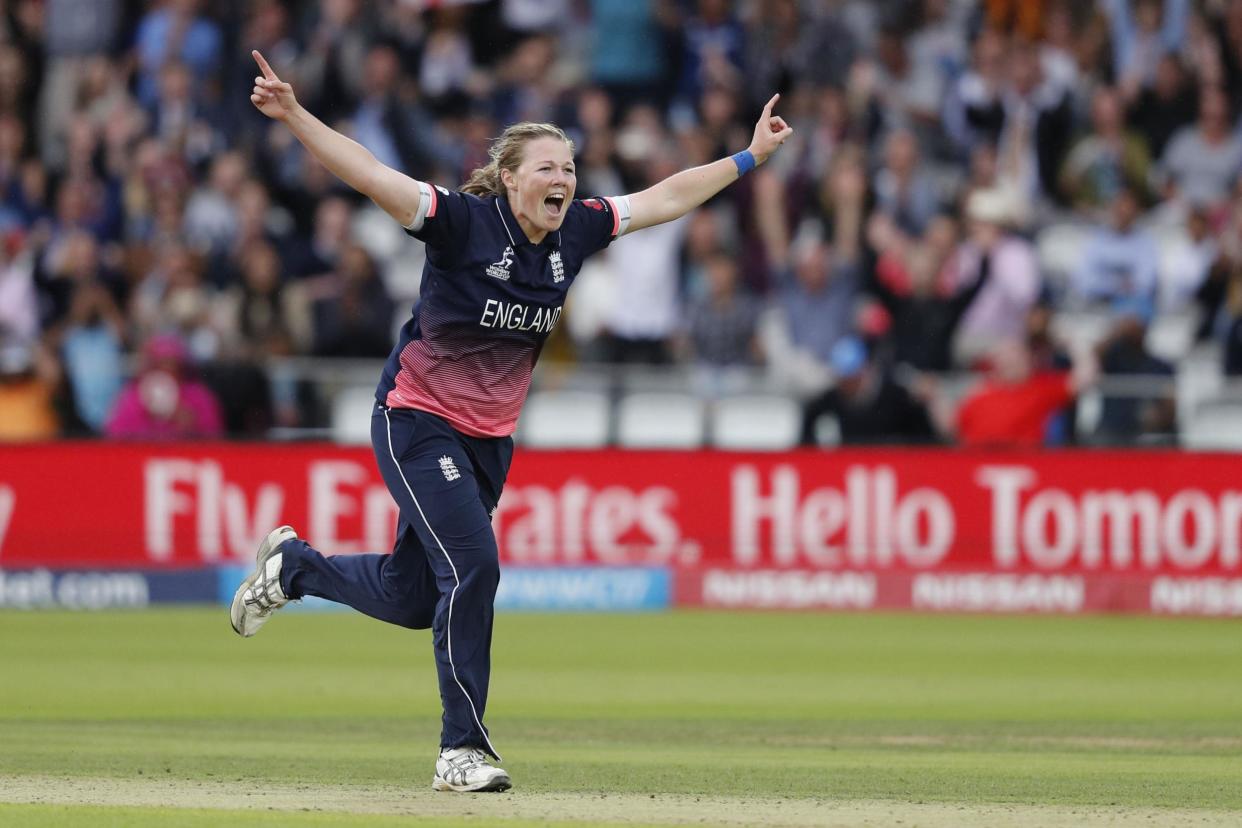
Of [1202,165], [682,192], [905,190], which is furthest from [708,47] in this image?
[682,192]

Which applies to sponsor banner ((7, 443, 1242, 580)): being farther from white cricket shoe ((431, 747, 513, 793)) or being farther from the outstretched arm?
white cricket shoe ((431, 747, 513, 793))

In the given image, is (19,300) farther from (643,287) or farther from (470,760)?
(470,760)

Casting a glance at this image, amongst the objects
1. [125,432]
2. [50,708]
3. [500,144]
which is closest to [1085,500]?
[125,432]

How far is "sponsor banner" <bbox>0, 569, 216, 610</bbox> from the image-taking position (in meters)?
15.8

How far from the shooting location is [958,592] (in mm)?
15750

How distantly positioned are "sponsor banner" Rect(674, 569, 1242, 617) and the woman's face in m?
8.95

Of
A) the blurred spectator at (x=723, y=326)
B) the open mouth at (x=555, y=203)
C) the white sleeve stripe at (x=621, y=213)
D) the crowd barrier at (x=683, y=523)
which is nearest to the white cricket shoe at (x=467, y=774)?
the open mouth at (x=555, y=203)

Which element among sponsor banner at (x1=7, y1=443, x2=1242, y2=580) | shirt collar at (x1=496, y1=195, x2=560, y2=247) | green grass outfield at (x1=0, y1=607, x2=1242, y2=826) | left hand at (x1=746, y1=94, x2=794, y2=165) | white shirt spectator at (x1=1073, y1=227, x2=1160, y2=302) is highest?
white shirt spectator at (x1=1073, y1=227, x2=1160, y2=302)

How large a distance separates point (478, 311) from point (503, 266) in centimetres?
17

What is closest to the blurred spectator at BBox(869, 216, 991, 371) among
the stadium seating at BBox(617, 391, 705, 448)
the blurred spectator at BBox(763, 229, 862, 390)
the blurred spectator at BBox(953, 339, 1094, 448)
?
the blurred spectator at BBox(763, 229, 862, 390)

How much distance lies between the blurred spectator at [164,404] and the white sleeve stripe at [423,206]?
9.74 metres

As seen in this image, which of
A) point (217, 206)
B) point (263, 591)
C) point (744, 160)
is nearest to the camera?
point (744, 160)

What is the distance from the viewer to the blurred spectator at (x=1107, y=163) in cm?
1800

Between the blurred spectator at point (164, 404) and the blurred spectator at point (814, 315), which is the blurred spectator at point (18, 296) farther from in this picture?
the blurred spectator at point (814, 315)
